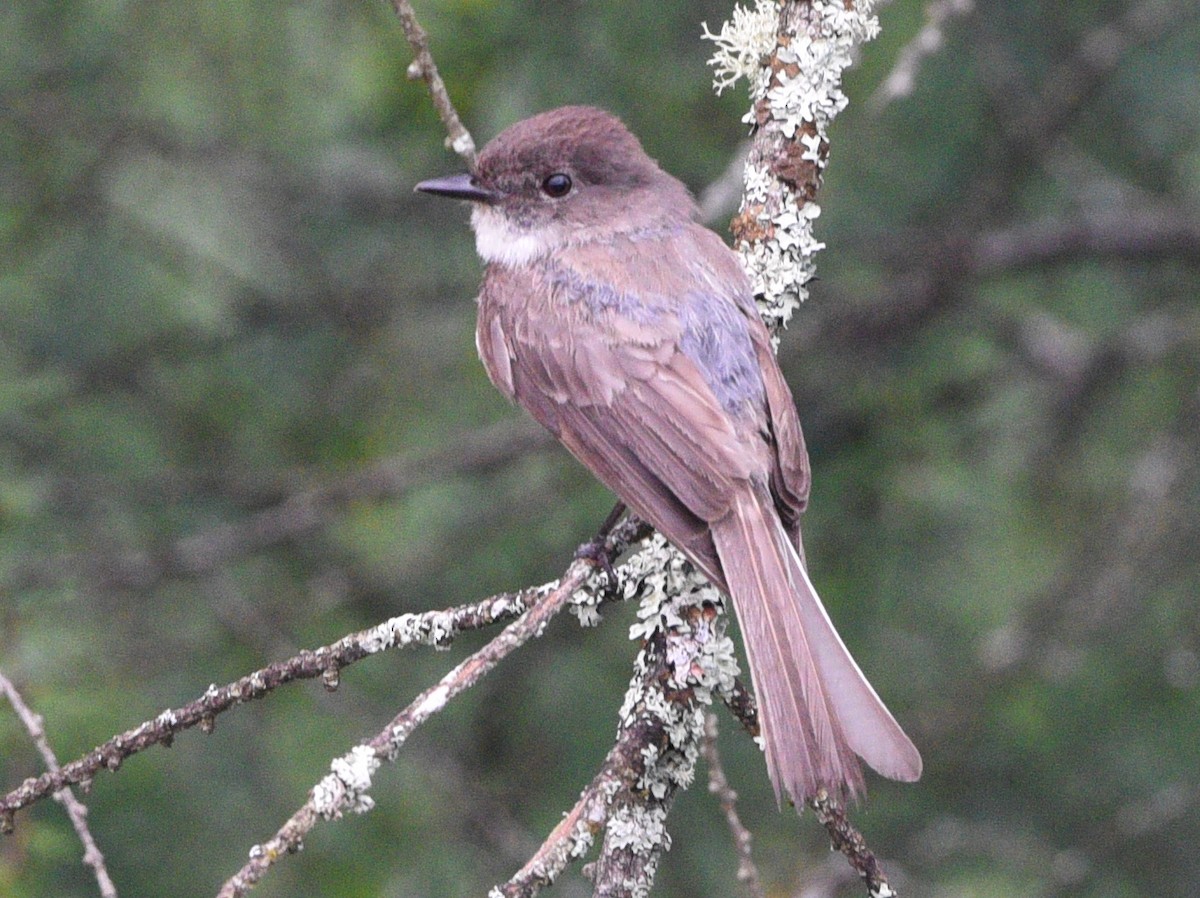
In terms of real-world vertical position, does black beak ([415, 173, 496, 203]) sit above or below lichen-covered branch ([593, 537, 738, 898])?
above

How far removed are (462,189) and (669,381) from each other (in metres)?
0.94

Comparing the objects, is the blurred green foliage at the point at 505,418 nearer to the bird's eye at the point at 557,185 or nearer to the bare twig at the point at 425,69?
the bird's eye at the point at 557,185

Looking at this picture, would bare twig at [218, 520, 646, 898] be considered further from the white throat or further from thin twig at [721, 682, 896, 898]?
the white throat

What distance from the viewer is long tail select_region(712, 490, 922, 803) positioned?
2807 mm

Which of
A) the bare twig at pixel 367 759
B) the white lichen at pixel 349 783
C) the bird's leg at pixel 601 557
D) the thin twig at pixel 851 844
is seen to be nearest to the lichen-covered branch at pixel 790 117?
the bird's leg at pixel 601 557

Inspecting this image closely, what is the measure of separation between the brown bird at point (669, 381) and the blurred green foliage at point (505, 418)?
0.77 meters

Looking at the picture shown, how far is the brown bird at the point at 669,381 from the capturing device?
3006mm

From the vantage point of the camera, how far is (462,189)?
4.39 meters

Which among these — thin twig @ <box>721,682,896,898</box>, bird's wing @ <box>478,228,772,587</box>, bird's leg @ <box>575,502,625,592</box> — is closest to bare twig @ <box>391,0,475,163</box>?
bird's wing @ <box>478,228,772,587</box>

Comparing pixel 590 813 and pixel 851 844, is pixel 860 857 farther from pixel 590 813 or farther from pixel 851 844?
pixel 590 813

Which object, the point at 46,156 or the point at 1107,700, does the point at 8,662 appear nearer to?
the point at 46,156

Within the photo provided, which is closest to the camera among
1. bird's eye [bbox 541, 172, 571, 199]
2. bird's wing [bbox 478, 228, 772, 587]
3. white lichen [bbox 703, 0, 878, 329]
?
bird's wing [bbox 478, 228, 772, 587]

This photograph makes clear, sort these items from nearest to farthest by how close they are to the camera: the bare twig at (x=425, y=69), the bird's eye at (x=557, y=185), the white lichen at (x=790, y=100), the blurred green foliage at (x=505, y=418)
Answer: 1. the bare twig at (x=425, y=69)
2. the white lichen at (x=790, y=100)
3. the bird's eye at (x=557, y=185)
4. the blurred green foliage at (x=505, y=418)

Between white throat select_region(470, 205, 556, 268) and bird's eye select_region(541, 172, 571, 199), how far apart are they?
5.5 inches
